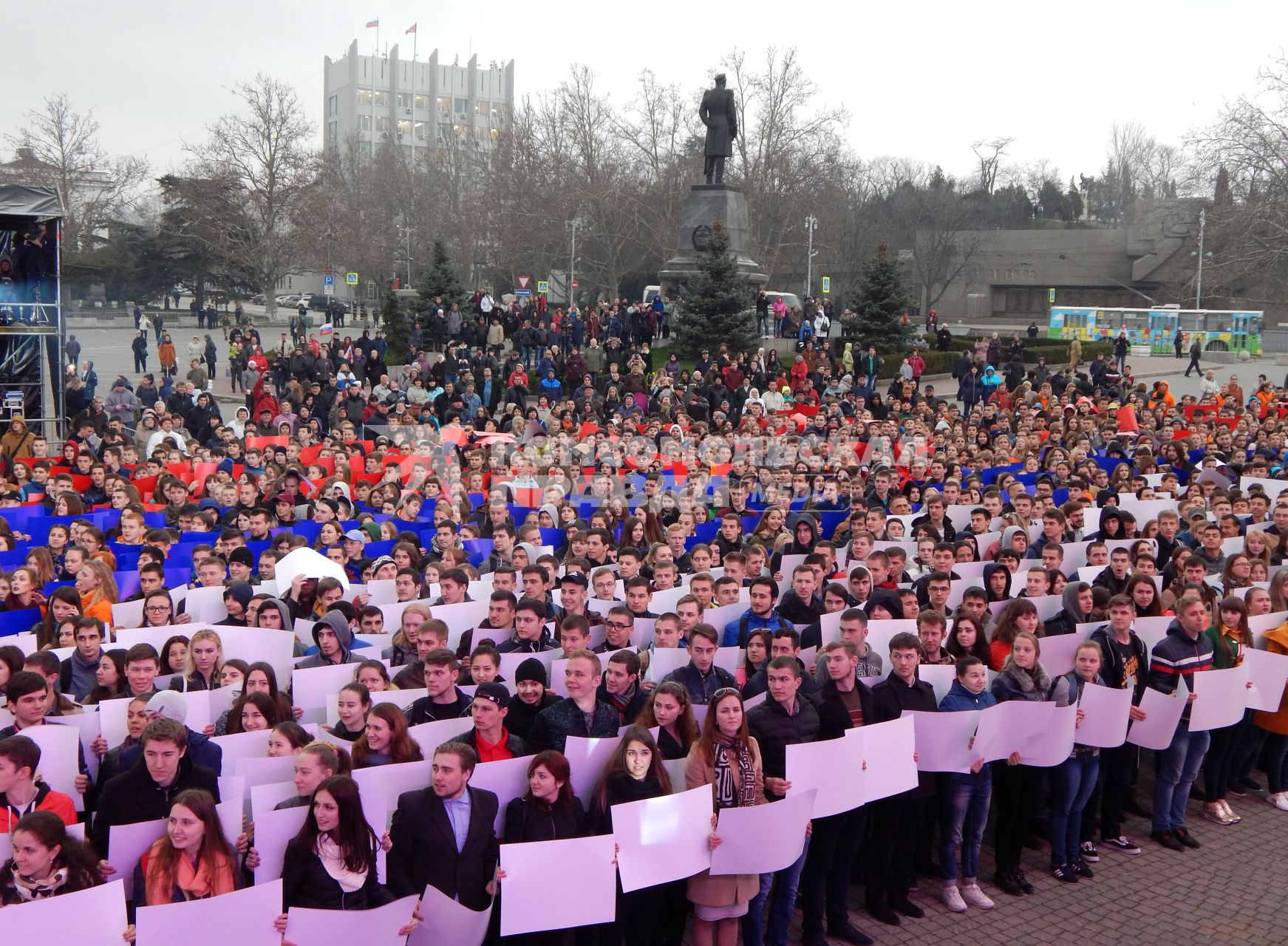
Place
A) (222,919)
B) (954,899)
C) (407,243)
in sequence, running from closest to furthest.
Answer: (222,919) < (954,899) < (407,243)

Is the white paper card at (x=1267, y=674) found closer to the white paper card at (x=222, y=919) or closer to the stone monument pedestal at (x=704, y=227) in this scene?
the white paper card at (x=222, y=919)

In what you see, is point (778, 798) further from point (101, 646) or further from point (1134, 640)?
point (101, 646)

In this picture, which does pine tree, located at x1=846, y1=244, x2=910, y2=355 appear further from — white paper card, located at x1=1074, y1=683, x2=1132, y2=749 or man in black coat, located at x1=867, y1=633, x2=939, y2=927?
man in black coat, located at x1=867, y1=633, x2=939, y2=927

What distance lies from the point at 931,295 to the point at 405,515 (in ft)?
237

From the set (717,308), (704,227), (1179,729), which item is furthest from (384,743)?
(704,227)

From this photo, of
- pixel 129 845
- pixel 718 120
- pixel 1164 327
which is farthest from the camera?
pixel 1164 327

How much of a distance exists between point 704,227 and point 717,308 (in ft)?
19.1

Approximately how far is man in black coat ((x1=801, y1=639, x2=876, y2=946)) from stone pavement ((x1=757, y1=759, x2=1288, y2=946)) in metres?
0.16

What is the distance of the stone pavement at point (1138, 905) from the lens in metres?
6.38

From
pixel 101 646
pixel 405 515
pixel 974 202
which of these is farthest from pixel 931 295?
pixel 101 646

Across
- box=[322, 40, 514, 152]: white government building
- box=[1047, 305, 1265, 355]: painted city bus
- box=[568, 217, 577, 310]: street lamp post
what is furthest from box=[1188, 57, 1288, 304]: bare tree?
box=[322, 40, 514, 152]: white government building

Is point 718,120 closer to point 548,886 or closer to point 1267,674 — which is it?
point 1267,674

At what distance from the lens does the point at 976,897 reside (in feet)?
22.3

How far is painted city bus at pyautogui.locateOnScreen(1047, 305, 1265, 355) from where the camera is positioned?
47.5 m
